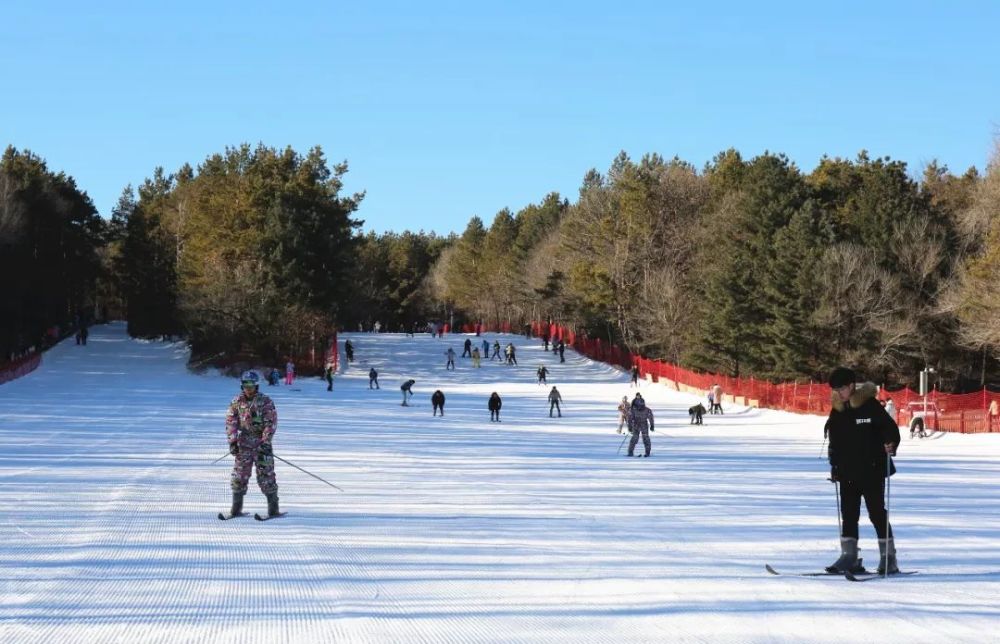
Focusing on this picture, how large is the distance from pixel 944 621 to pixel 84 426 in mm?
22670

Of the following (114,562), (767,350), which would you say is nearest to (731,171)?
(767,350)

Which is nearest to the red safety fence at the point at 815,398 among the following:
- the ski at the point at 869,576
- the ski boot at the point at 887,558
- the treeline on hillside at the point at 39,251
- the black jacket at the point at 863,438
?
the ski at the point at 869,576

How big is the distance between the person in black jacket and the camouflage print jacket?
553cm

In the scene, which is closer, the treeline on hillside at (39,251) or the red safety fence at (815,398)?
the red safety fence at (815,398)

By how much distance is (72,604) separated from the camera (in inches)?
272

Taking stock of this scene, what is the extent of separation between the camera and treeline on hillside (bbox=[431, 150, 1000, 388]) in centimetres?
5447

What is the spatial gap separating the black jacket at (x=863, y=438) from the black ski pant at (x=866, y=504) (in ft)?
0.16

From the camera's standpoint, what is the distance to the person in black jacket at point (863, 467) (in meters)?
7.75

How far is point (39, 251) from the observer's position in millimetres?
71875

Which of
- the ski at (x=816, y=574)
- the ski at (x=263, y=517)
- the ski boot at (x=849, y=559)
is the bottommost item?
the ski at (x=263, y=517)

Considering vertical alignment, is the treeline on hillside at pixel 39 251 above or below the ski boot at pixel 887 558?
above

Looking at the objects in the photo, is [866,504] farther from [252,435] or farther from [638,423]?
[638,423]

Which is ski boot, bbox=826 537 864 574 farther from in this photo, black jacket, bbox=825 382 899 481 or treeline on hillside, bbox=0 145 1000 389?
treeline on hillside, bbox=0 145 1000 389

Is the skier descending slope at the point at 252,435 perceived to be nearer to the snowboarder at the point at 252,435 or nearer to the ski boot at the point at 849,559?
the snowboarder at the point at 252,435
